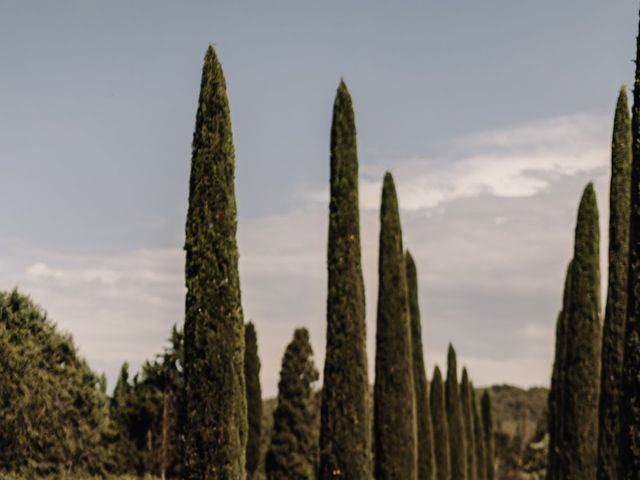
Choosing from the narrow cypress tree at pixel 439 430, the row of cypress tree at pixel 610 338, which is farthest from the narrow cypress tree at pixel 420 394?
the narrow cypress tree at pixel 439 430

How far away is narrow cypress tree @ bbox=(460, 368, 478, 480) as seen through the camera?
6531 cm

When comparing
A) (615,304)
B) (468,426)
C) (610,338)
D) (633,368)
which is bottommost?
(633,368)

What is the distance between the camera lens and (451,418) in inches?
2381

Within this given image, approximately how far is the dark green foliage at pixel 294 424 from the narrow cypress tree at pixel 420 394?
9.98 metres

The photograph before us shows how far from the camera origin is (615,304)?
2864 cm

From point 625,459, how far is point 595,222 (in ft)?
64.1

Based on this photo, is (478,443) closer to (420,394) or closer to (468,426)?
(468,426)

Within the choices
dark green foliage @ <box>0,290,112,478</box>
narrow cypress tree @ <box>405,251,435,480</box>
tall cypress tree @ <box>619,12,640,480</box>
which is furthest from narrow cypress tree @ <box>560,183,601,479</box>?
dark green foliage @ <box>0,290,112,478</box>

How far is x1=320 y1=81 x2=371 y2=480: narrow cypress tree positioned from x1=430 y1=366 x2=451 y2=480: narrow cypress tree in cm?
2382

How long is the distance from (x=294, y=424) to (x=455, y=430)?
11689 mm

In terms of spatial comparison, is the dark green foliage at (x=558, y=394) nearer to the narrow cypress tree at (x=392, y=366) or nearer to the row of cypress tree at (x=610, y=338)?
the row of cypress tree at (x=610, y=338)

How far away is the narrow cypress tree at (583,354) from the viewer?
3428 centimetres

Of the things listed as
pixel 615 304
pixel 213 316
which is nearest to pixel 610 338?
pixel 615 304

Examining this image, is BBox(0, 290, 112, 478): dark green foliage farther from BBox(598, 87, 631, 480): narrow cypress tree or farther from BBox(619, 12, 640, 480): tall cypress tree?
BBox(619, 12, 640, 480): tall cypress tree
